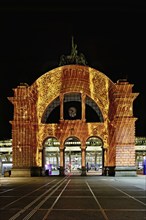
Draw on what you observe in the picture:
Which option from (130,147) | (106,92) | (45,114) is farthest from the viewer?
(45,114)

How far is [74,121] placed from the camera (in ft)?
178

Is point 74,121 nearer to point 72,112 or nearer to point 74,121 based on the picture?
point 74,121

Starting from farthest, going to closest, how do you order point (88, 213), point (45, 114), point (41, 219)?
point (45, 114), point (88, 213), point (41, 219)

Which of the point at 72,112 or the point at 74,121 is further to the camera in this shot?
the point at 72,112

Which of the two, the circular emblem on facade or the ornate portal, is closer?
the ornate portal

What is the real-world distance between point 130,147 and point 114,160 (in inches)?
114

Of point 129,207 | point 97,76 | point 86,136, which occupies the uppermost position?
Answer: point 97,76

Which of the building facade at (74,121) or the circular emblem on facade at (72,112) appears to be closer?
the building facade at (74,121)

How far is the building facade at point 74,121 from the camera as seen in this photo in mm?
50375

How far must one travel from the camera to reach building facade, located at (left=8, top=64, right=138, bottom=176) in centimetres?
5038

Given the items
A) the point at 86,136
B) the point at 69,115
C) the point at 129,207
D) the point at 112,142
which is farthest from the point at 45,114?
the point at 129,207

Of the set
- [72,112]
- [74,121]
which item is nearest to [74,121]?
[74,121]

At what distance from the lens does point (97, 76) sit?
51938mm

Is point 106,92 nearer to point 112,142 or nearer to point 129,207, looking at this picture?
point 112,142
